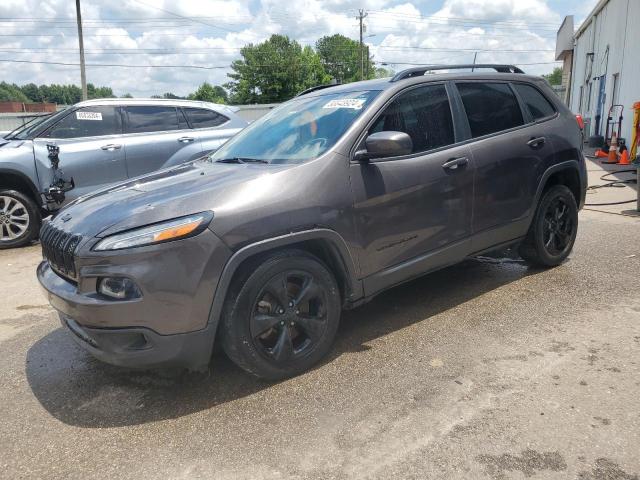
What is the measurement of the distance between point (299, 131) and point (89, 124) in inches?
189

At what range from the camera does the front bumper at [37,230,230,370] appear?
103 inches

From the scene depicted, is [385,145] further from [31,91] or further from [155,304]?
[31,91]

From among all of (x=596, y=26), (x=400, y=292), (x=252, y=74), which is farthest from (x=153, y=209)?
(x=252, y=74)

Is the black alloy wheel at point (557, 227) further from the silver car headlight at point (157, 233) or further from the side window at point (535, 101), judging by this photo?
the silver car headlight at point (157, 233)

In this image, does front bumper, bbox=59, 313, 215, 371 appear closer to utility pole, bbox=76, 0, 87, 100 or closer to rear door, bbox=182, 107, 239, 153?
rear door, bbox=182, 107, 239, 153

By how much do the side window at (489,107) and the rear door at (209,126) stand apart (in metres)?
4.45

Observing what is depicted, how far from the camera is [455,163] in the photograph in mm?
3834

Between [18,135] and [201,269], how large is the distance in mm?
5987

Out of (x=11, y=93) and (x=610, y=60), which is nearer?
(x=610, y=60)

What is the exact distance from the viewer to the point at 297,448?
2.54m

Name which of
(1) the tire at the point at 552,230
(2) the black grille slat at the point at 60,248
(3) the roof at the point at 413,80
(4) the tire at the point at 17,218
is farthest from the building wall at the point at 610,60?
(2) the black grille slat at the point at 60,248

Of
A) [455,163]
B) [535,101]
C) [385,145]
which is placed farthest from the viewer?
[535,101]

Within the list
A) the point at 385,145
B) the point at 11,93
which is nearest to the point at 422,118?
the point at 385,145

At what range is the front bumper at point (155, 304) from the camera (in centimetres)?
262
